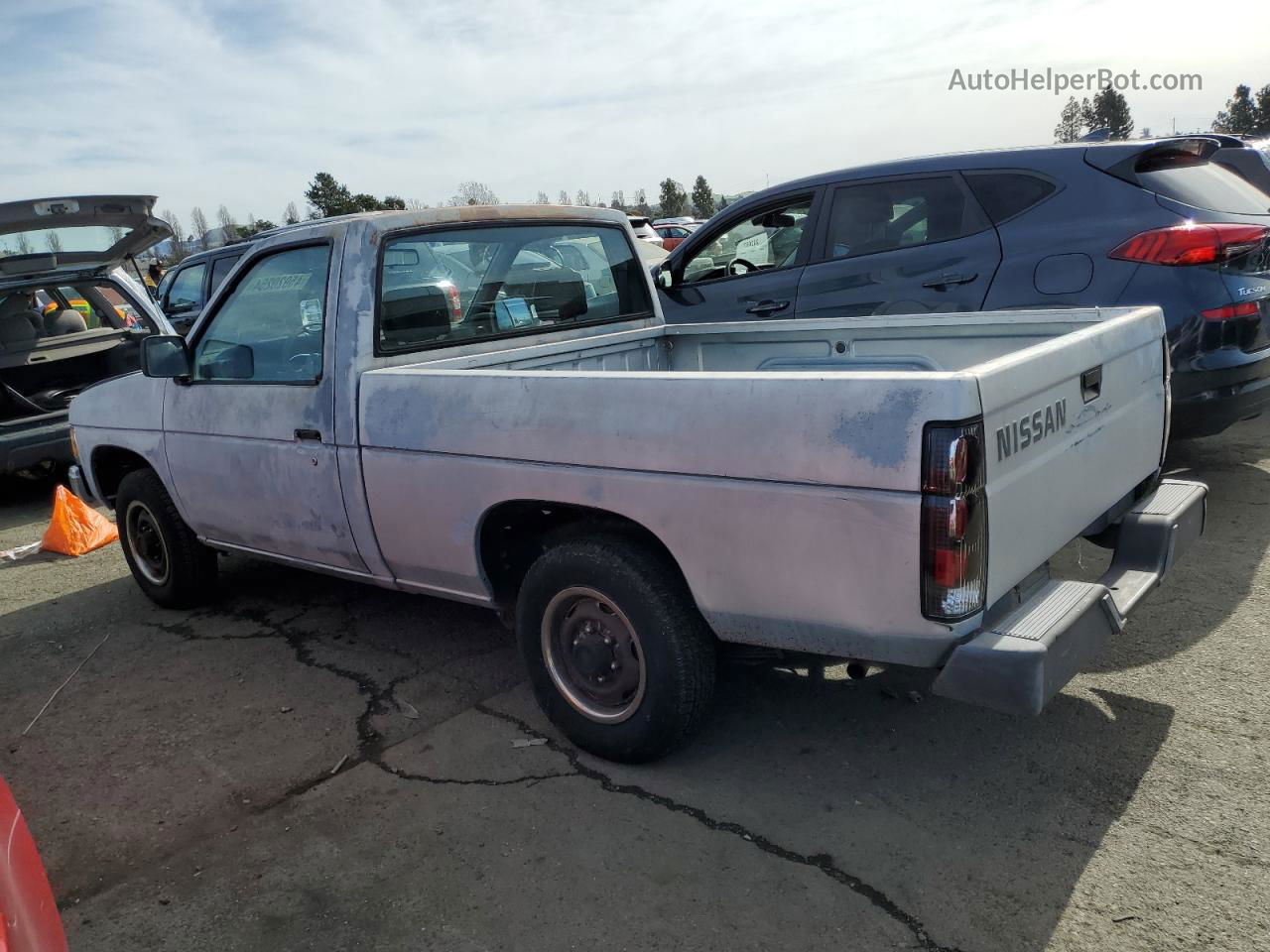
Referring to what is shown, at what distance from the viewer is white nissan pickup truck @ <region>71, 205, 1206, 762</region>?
247cm

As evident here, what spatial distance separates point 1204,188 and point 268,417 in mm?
4675

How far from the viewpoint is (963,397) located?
2.32m

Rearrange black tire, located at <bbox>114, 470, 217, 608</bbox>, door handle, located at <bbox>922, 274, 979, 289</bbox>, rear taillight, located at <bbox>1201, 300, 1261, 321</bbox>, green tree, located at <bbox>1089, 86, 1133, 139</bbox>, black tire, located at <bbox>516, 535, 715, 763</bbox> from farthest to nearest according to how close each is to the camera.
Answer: green tree, located at <bbox>1089, 86, 1133, 139</bbox> → door handle, located at <bbox>922, 274, 979, 289</bbox> → black tire, located at <bbox>114, 470, 217, 608</bbox> → rear taillight, located at <bbox>1201, 300, 1261, 321</bbox> → black tire, located at <bbox>516, 535, 715, 763</bbox>

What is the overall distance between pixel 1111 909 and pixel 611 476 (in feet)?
5.54

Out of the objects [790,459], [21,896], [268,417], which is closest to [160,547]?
[268,417]

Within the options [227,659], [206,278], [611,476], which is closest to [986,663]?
[611,476]

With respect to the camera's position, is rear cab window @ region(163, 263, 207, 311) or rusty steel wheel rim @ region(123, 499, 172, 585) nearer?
rusty steel wheel rim @ region(123, 499, 172, 585)

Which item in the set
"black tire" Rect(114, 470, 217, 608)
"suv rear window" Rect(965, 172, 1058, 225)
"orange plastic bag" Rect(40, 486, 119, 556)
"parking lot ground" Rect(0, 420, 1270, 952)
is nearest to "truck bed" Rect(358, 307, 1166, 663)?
"parking lot ground" Rect(0, 420, 1270, 952)

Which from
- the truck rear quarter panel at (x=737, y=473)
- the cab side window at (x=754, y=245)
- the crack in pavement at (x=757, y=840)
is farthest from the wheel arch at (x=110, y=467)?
the cab side window at (x=754, y=245)

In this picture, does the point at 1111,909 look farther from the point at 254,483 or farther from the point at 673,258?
the point at 673,258

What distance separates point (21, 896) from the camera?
1.79 m

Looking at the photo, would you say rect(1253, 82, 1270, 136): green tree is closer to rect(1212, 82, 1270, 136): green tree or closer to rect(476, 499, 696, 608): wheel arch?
rect(1212, 82, 1270, 136): green tree

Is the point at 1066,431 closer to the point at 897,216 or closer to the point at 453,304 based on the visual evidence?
the point at 453,304

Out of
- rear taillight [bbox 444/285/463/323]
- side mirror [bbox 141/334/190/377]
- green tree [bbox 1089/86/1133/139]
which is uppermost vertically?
green tree [bbox 1089/86/1133/139]
